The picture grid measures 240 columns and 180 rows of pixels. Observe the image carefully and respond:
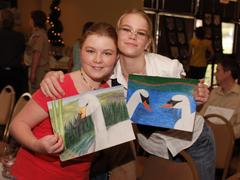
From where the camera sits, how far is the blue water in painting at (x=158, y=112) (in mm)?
1675

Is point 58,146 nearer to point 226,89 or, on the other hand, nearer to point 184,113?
point 184,113

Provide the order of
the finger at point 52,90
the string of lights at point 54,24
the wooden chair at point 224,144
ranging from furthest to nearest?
the string of lights at point 54,24
the wooden chair at point 224,144
the finger at point 52,90

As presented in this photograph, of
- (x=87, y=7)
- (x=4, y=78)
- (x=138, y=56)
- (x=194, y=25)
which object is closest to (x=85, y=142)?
(x=138, y=56)

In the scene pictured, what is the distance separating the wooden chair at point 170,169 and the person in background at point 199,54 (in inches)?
257

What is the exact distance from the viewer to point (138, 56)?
1.77m

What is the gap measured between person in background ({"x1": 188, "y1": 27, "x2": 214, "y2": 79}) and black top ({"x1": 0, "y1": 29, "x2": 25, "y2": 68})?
14.4 feet

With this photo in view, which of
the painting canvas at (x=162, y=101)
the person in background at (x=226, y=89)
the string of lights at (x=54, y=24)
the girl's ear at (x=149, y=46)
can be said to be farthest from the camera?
the string of lights at (x=54, y=24)

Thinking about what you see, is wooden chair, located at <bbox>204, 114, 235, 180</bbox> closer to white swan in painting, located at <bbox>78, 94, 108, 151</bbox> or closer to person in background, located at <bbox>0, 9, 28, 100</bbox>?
white swan in painting, located at <bbox>78, 94, 108, 151</bbox>

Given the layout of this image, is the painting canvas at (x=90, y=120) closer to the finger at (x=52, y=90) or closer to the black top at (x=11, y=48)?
the finger at (x=52, y=90)

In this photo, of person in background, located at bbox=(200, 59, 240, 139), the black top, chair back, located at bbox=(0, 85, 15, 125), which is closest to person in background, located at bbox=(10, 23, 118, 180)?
chair back, located at bbox=(0, 85, 15, 125)

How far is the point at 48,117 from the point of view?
153 centimetres

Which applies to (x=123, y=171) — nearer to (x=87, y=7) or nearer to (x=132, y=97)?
(x=132, y=97)

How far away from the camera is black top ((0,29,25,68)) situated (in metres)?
4.70

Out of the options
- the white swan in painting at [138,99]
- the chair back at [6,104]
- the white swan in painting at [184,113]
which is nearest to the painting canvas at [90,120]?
the white swan in painting at [138,99]
